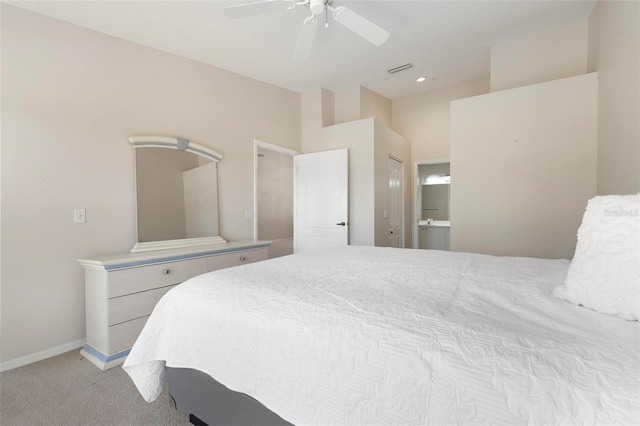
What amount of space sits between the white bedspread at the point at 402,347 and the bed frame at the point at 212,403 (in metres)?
0.10

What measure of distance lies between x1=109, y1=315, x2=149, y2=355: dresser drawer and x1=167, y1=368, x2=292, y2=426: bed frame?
1059 millimetres

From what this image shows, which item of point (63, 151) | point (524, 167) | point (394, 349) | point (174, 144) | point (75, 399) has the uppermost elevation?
point (174, 144)

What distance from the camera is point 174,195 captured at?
3033 millimetres

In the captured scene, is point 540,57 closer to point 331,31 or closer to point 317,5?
point 331,31

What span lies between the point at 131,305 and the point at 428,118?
181 inches

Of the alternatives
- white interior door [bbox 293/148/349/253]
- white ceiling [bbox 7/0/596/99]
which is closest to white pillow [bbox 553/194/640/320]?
white ceiling [bbox 7/0/596/99]

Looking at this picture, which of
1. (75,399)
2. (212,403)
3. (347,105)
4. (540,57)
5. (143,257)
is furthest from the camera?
(347,105)

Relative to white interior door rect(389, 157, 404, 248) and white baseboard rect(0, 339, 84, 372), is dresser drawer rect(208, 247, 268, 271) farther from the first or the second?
white interior door rect(389, 157, 404, 248)

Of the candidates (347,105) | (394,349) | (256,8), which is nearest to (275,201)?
(347,105)

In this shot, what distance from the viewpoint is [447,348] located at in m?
0.74

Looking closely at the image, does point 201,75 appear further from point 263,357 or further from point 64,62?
point 263,357

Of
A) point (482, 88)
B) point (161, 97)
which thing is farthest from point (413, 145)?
point (161, 97)

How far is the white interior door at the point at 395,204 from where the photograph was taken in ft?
14.2

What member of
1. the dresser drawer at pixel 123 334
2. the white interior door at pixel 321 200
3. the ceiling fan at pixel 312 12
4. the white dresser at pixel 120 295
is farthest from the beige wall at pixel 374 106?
the dresser drawer at pixel 123 334
